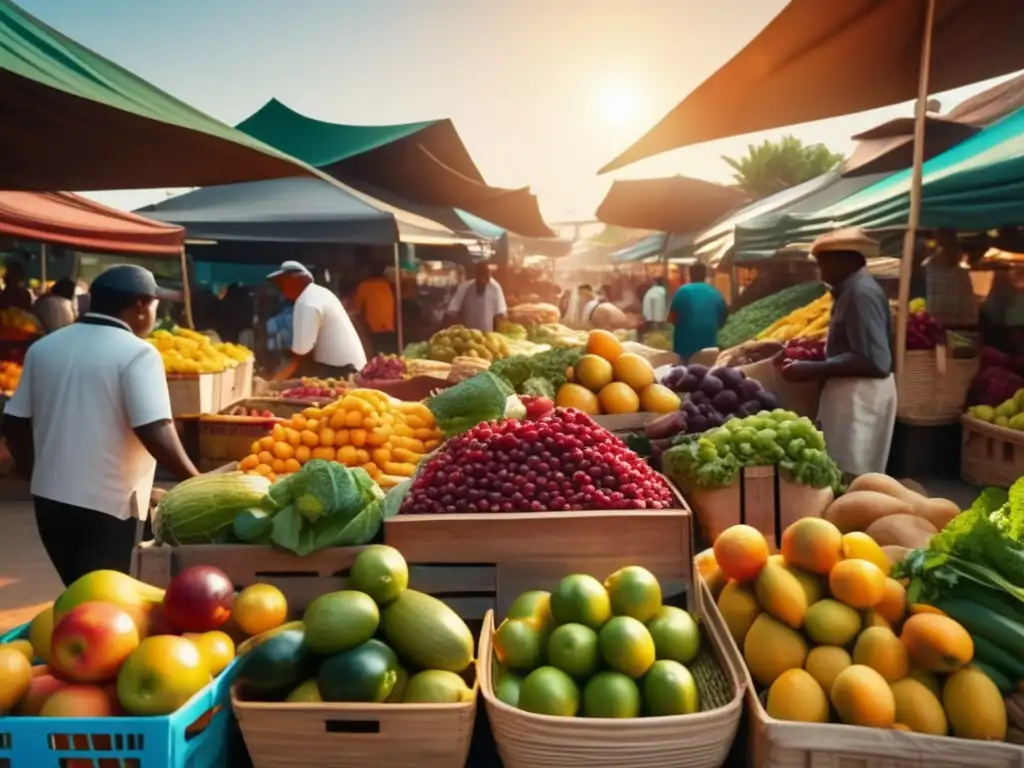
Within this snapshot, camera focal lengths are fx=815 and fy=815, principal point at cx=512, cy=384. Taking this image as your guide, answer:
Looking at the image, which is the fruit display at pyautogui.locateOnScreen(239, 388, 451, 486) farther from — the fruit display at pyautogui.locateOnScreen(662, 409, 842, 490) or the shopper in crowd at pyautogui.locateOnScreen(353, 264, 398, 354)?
the shopper in crowd at pyautogui.locateOnScreen(353, 264, 398, 354)

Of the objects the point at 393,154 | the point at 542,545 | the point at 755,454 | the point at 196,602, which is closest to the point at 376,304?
the point at 393,154

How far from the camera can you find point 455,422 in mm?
3637

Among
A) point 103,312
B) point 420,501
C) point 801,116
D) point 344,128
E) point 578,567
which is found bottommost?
point 578,567

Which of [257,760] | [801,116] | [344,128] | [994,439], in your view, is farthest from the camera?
[344,128]

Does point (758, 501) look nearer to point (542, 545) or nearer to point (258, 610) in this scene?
point (542, 545)

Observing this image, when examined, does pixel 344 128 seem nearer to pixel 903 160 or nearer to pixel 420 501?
pixel 903 160

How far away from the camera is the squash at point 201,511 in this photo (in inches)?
93.9

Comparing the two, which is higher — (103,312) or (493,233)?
(493,233)

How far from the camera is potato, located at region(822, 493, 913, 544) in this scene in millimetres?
2826

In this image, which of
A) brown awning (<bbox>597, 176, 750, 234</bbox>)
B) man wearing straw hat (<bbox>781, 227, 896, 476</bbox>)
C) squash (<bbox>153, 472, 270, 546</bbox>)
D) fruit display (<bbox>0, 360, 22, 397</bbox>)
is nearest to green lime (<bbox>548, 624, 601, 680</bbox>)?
squash (<bbox>153, 472, 270, 546</bbox>)

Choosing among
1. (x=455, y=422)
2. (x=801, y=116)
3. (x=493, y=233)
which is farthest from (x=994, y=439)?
(x=493, y=233)

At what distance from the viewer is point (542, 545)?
89.7 inches

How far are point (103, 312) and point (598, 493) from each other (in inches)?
81.0

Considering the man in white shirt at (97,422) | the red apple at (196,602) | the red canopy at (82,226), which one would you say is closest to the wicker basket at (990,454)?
the man in white shirt at (97,422)
